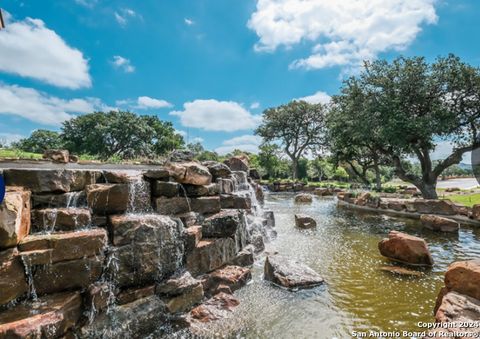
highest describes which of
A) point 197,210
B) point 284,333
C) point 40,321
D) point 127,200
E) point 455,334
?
point 127,200

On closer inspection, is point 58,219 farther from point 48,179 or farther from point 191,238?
point 191,238

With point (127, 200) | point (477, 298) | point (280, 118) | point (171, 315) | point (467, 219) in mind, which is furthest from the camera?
point (280, 118)

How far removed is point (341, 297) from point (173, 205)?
4268 mm

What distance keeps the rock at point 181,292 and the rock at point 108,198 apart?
177cm

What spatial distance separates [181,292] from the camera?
5.02m

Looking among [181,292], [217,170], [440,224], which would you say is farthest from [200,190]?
[440,224]

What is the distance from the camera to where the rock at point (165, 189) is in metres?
6.06

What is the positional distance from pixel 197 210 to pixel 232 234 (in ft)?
3.66

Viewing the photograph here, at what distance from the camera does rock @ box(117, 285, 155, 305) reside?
4.45 m

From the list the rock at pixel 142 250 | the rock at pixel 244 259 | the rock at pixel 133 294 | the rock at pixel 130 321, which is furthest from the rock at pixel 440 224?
the rock at pixel 133 294

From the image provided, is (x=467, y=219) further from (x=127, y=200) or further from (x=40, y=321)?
(x=40, y=321)

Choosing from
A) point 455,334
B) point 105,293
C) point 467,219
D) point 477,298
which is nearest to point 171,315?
point 105,293

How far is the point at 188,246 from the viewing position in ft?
18.8

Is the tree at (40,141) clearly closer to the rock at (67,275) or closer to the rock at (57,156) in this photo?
the rock at (57,156)
